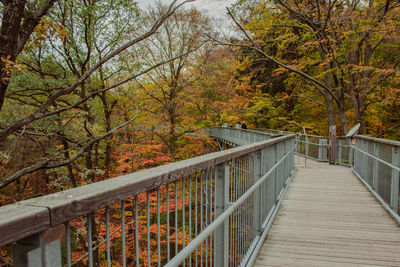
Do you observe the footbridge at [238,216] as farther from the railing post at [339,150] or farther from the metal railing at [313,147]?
the metal railing at [313,147]

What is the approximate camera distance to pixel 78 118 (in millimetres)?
11297

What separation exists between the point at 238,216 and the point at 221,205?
0.76m

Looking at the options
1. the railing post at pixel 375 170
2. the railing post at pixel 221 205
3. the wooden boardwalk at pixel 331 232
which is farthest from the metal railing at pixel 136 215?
the railing post at pixel 375 170

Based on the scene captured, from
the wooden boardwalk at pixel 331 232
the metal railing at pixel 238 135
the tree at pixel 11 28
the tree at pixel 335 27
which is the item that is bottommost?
the wooden boardwalk at pixel 331 232

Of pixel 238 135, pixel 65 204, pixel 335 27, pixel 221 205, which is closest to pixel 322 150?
pixel 335 27

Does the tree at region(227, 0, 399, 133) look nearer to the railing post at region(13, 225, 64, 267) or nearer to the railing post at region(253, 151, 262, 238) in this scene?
the railing post at region(253, 151, 262, 238)

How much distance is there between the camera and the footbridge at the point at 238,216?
911mm

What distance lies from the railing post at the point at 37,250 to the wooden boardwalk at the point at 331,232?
3.47m

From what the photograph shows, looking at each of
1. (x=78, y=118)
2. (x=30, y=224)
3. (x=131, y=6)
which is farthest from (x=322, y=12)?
(x=30, y=224)

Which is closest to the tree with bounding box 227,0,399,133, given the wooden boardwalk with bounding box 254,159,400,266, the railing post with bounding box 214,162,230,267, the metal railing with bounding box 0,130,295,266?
the wooden boardwalk with bounding box 254,159,400,266

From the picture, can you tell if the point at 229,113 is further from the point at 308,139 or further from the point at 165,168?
the point at 165,168

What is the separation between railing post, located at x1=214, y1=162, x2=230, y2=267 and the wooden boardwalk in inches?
60.6

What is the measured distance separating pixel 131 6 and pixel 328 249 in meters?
10.6

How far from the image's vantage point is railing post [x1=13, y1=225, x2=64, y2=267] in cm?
84
